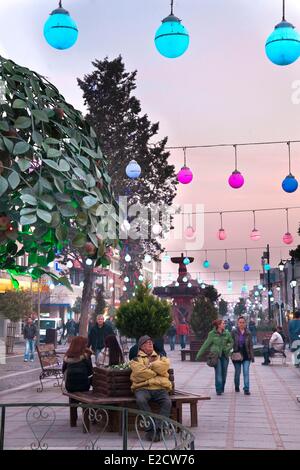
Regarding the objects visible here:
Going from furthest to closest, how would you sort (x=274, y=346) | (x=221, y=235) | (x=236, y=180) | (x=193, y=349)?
1. (x=221, y=235)
2. (x=193, y=349)
3. (x=274, y=346)
4. (x=236, y=180)

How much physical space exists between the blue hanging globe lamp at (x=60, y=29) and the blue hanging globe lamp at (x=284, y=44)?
2273 millimetres

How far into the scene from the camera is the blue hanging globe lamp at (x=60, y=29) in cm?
796

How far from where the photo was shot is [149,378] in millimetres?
10039

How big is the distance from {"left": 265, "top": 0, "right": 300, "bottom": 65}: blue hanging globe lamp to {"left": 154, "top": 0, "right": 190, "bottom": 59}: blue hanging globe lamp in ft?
3.23

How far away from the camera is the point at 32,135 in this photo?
5.01 meters

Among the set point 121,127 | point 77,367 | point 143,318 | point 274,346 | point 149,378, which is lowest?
point 149,378

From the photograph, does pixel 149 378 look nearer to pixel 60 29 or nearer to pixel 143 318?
pixel 143 318

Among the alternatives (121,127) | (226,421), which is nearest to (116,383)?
(226,421)

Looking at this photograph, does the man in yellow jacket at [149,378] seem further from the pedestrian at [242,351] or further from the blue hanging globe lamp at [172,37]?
the pedestrian at [242,351]

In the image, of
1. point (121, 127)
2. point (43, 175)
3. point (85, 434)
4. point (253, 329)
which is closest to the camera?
point (43, 175)

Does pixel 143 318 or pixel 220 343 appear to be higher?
pixel 143 318

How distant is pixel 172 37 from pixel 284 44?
1289 millimetres
